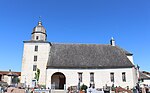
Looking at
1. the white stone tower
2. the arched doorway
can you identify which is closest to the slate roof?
the white stone tower

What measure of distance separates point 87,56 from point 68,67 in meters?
5.02

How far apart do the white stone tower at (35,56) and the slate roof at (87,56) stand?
5.25 ft

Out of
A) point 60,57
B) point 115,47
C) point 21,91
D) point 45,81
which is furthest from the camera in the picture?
point 115,47

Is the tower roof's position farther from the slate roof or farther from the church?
the slate roof

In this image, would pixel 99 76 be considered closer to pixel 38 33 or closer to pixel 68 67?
pixel 68 67

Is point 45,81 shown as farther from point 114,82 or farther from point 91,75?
point 114,82

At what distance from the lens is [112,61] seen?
36125 millimetres

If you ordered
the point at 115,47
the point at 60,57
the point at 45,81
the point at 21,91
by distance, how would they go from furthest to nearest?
the point at 115,47, the point at 60,57, the point at 45,81, the point at 21,91

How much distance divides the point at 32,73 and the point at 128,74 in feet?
60.0

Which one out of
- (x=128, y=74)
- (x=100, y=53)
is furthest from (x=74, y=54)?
(x=128, y=74)

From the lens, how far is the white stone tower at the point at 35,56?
3419 centimetres

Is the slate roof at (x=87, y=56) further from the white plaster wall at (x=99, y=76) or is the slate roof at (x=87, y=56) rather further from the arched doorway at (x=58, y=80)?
the arched doorway at (x=58, y=80)

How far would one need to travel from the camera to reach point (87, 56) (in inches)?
1473

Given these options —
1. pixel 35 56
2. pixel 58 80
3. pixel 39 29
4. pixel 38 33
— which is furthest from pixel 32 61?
pixel 39 29
